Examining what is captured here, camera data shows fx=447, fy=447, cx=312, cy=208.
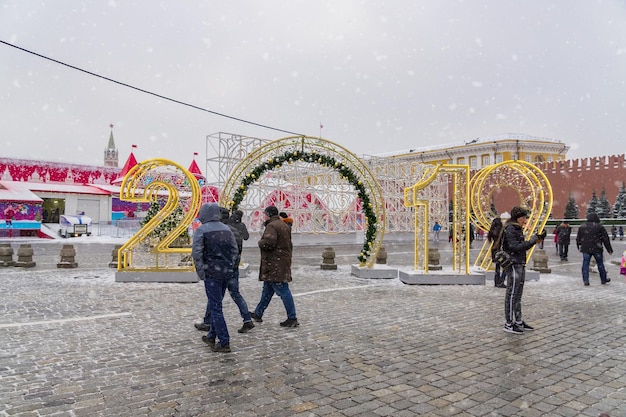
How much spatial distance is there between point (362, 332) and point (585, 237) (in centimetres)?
803

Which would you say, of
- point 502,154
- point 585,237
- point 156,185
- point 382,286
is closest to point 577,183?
point 502,154

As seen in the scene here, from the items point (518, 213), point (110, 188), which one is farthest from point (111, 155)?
point (518, 213)

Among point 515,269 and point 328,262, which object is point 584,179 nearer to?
point 328,262

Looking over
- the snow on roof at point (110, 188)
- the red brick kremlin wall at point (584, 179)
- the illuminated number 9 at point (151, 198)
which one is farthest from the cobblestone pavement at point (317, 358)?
the red brick kremlin wall at point (584, 179)

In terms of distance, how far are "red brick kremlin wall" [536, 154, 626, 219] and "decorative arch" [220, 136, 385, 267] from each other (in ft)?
129

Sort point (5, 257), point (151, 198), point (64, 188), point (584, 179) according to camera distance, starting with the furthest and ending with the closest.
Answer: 1. point (584, 179)
2. point (64, 188)
3. point (5, 257)
4. point (151, 198)

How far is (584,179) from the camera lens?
4472 cm

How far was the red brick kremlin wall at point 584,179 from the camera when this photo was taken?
139 ft

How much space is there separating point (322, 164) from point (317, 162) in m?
0.18

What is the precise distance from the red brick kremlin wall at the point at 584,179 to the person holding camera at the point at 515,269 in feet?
142

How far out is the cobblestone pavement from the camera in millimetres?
4023

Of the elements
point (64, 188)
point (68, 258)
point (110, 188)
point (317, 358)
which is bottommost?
point (317, 358)

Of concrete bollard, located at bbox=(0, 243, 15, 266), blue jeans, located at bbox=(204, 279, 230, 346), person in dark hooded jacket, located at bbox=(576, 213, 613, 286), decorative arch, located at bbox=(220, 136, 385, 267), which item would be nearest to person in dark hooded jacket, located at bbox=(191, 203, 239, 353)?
blue jeans, located at bbox=(204, 279, 230, 346)

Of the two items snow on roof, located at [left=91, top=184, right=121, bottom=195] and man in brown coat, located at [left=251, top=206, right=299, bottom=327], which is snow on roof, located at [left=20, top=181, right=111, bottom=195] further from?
man in brown coat, located at [left=251, top=206, right=299, bottom=327]
